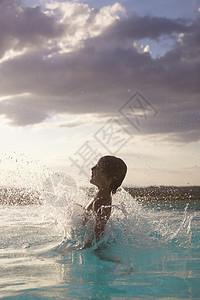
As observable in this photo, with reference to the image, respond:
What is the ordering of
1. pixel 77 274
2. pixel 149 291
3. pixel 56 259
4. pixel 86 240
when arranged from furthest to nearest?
pixel 86 240 < pixel 56 259 < pixel 77 274 < pixel 149 291

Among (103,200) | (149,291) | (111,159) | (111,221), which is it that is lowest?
(149,291)

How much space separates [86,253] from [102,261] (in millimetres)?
444

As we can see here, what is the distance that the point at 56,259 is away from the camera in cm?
421

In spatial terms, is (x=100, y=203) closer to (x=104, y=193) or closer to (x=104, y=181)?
(x=104, y=193)

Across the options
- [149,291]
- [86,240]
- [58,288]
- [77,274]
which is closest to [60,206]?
[86,240]

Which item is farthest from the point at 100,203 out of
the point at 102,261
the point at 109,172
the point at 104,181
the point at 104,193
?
the point at 102,261

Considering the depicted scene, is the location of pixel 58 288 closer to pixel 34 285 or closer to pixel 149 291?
pixel 34 285

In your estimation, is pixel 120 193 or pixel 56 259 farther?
pixel 120 193

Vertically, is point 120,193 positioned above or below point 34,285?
above

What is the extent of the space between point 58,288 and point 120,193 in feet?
11.2

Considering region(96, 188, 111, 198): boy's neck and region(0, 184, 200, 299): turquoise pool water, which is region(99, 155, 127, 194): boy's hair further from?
region(0, 184, 200, 299): turquoise pool water

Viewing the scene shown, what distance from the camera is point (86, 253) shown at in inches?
174

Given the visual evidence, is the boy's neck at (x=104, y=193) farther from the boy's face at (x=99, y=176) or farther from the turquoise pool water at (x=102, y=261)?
the turquoise pool water at (x=102, y=261)

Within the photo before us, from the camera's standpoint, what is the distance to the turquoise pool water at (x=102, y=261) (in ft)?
9.80
